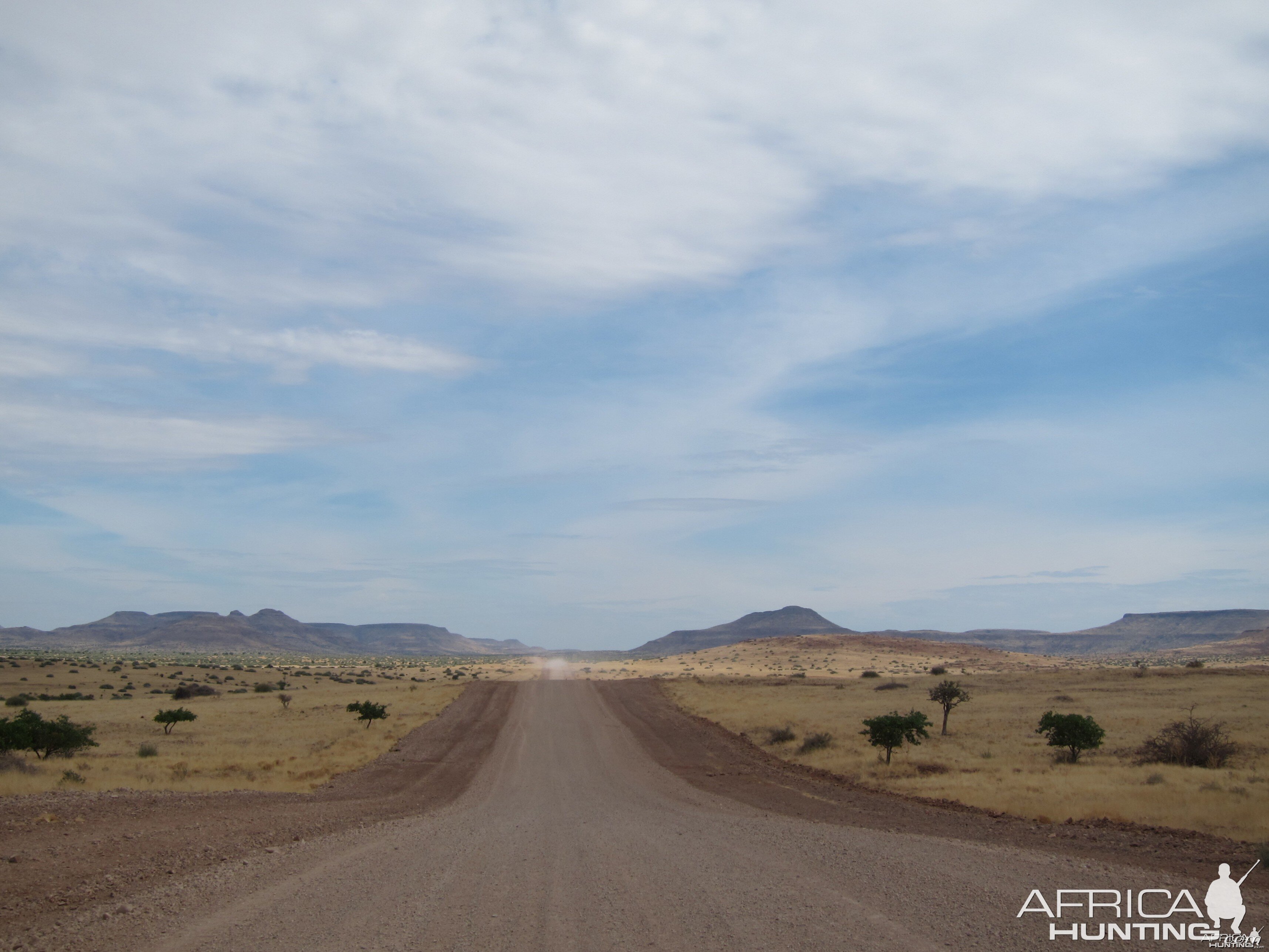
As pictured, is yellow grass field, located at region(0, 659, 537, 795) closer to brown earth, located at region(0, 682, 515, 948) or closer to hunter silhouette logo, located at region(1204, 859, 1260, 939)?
brown earth, located at region(0, 682, 515, 948)

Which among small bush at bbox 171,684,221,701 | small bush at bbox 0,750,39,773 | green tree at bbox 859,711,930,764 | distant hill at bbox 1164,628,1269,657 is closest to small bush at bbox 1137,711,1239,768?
green tree at bbox 859,711,930,764

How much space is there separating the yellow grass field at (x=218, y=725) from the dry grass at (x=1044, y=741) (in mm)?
14440

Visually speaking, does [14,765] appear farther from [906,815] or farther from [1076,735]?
[1076,735]

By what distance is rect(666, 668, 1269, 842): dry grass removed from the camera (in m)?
16.1

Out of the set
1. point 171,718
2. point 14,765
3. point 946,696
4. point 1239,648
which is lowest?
point 1239,648

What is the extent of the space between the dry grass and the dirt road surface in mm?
3053

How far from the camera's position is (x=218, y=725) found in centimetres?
3572

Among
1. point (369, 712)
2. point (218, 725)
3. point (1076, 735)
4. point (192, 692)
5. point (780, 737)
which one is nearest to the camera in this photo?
point (1076, 735)

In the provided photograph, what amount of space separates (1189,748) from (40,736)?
30.7 metres

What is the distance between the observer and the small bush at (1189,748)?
21.5 metres

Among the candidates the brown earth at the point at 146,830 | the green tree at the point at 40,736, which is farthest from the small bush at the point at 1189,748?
the green tree at the point at 40,736

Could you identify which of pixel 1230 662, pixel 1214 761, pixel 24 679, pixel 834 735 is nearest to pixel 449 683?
pixel 24 679

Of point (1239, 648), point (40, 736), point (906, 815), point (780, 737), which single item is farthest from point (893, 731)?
point (1239, 648)
